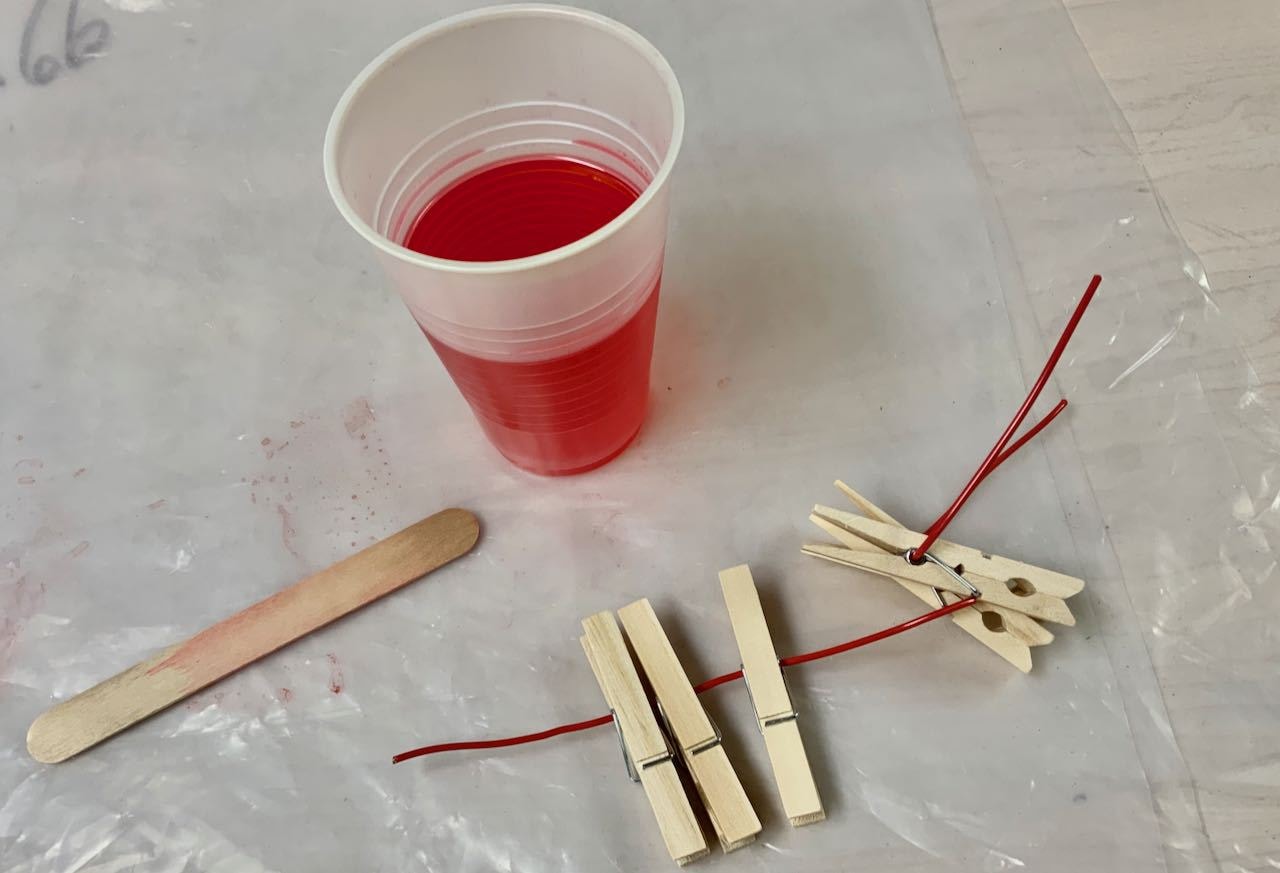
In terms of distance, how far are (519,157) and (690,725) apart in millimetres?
412

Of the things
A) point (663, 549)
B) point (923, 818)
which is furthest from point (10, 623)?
point (923, 818)

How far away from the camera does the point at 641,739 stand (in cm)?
63

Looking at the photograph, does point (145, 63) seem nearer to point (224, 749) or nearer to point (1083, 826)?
point (224, 749)

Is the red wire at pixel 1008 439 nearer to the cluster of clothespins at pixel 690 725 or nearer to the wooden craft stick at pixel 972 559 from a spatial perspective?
the wooden craft stick at pixel 972 559

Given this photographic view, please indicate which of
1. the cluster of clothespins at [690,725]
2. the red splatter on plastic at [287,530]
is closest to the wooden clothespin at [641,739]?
the cluster of clothespins at [690,725]

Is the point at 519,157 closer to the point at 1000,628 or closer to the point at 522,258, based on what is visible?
the point at 522,258

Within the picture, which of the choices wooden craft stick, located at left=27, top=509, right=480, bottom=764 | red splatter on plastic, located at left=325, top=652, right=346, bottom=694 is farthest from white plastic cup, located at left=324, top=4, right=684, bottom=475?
red splatter on plastic, located at left=325, top=652, right=346, bottom=694

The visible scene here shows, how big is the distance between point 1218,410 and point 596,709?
552mm

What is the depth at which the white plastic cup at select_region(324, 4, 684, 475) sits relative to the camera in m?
0.51

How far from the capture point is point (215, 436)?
0.79m

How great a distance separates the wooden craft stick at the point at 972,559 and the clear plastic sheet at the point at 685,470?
4cm

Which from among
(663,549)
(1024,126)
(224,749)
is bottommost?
(224,749)

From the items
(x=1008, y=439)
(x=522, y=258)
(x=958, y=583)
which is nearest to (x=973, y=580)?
(x=958, y=583)

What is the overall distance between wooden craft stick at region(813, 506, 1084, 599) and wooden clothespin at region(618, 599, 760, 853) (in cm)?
16
